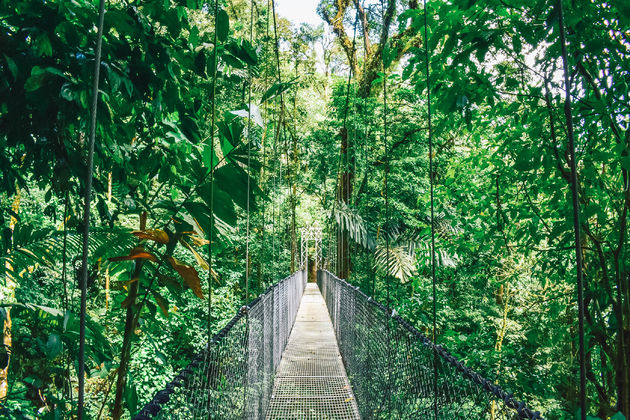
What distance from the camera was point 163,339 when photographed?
6098 millimetres

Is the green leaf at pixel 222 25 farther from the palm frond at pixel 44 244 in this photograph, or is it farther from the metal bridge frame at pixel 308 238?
the metal bridge frame at pixel 308 238

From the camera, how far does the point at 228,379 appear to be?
5.10 feet

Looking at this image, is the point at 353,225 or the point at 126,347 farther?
the point at 353,225

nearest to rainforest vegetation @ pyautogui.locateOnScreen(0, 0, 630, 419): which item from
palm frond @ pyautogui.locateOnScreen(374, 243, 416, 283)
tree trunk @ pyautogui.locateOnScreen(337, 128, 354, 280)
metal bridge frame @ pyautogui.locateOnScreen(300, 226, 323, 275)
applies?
palm frond @ pyautogui.locateOnScreen(374, 243, 416, 283)

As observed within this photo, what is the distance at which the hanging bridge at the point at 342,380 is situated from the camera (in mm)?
1066

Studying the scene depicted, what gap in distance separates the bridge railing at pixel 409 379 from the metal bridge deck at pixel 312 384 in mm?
157

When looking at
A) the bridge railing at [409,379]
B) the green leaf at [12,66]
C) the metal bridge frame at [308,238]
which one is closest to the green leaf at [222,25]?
the green leaf at [12,66]

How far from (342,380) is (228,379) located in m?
1.81

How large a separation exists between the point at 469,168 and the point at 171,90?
2.81 m

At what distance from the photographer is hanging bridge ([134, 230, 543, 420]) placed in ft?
3.50

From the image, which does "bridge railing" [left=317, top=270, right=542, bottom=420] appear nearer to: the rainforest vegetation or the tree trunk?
the rainforest vegetation

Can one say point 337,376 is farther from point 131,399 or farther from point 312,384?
point 131,399

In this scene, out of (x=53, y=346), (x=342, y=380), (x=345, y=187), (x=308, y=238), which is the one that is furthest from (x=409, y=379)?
(x=308, y=238)

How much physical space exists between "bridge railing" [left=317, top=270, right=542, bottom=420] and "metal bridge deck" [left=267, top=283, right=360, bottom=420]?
16 centimetres
